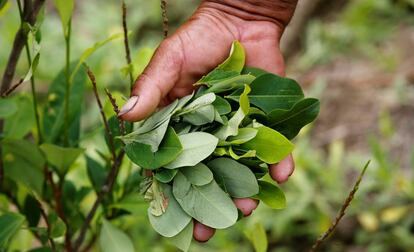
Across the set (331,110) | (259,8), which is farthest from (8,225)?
(331,110)

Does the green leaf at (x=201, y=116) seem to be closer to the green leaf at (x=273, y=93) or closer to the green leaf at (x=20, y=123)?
the green leaf at (x=273, y=93)

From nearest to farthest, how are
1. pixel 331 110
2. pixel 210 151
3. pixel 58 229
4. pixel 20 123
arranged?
1. pixel 210 151
2. pixel 58 229
3. pixel 20 123
4. pixel 331 110

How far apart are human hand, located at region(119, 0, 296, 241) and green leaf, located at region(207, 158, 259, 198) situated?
0.02 m

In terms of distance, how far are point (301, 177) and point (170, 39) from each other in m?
1.24

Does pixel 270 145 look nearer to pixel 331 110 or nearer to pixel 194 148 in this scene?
pixel 194 148

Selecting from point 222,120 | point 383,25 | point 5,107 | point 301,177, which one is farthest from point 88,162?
point 383,25

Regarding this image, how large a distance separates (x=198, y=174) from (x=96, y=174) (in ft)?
1.01

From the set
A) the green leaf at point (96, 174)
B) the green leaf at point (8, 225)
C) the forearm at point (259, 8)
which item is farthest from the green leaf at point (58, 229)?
the forearm at point (259, 8)

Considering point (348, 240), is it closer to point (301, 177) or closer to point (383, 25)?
point (301, 177)

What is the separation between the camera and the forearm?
1.13m

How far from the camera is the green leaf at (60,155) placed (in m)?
0.96

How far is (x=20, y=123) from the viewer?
1086 millimetres

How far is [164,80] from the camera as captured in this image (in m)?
0.95

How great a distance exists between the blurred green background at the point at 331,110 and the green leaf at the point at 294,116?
0.27 metres
